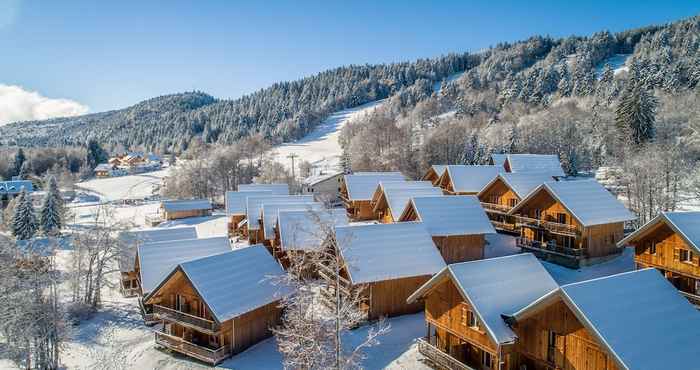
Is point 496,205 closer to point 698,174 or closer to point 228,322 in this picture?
point 698,174

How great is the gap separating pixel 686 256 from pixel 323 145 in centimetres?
10948

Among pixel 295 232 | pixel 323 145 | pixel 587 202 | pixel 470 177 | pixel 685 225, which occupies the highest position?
pixel 323 145

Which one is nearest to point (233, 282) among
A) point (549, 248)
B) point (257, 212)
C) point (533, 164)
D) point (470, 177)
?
point (257, 212)

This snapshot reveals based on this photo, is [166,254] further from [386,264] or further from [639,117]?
Result: [639,117]

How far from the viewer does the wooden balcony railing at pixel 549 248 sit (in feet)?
95.9

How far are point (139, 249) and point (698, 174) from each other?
46.7 metres

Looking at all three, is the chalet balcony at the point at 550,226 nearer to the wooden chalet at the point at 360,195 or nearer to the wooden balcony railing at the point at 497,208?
the wooden balcony railing at the point at 497,208

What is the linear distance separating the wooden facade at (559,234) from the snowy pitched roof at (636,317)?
14.5 m

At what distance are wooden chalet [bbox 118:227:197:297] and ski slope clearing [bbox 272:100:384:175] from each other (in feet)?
181

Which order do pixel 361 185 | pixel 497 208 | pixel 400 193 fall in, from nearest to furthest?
pixel 400 193, pixel 497 208, pixel 361 185

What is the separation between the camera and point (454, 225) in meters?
29.8

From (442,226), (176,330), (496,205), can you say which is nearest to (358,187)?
(496,205)

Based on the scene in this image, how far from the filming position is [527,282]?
18.1 m

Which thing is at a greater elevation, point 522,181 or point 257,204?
point 522,181
